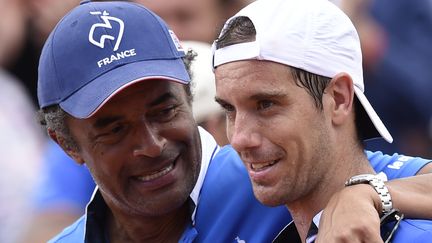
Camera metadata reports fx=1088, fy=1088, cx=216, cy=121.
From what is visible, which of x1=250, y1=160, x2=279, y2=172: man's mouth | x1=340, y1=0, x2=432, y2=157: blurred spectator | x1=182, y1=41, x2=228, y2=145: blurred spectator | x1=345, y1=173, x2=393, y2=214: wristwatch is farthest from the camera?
x1=340, y1=0, x2=432, y2=157: blurred spectator

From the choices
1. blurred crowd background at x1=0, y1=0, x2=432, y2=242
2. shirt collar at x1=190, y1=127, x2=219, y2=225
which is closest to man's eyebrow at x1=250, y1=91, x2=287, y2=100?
shirt collar at x1=190, y1=127, x2=219, y2=225

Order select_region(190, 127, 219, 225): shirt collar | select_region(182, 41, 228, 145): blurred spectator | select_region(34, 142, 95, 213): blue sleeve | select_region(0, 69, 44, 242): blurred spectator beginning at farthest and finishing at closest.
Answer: select_region(0, 69, 44, 242): blurred spectator, select_region(182, 41, 228, 145): blurred spectator, select_region(34, 142, 95, 213): blue sleeve, select_region(190, 127, 219, 225): shirt collar

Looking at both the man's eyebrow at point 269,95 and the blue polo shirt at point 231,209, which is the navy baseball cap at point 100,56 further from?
the man's eyebrow at point 269,95

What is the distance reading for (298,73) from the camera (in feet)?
10.9

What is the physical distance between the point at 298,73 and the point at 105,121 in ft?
2.61

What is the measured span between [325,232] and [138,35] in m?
1.11

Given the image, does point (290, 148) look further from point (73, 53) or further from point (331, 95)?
point (73, 53)

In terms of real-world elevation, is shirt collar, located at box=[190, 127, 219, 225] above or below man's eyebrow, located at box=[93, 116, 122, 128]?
below

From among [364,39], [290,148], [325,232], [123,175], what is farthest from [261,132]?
[364,39]

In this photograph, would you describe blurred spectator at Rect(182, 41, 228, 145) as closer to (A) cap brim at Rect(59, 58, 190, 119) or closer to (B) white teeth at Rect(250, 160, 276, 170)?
(A) cap brim at Rect(59, 58, 190, 119)

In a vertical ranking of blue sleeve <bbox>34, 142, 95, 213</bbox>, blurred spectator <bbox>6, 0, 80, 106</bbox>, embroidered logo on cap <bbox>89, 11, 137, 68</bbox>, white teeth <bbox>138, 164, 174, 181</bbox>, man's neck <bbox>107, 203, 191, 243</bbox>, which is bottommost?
blurred spectator <bbox>6, 0, 80, 106</bbox>

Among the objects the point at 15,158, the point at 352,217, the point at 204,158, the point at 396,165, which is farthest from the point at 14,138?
the point at 352,217

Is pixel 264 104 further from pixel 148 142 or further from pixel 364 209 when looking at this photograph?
pixel 148 142

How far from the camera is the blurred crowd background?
619 cm
